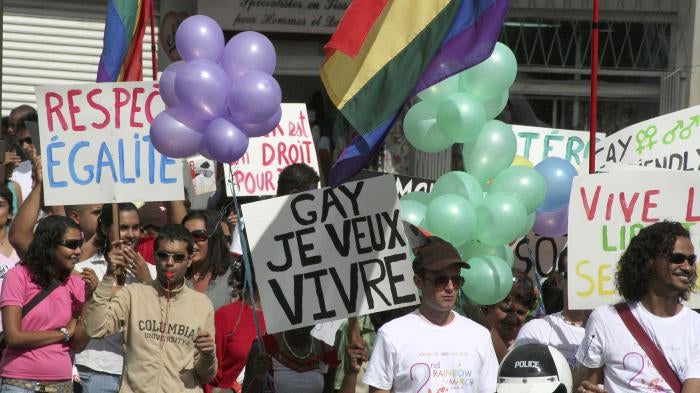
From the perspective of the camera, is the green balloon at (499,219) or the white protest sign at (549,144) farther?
the white protest sign at (549,144)

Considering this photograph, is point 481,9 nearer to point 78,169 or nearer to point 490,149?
point 490,149

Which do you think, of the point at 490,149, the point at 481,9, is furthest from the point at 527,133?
the point at 481,9

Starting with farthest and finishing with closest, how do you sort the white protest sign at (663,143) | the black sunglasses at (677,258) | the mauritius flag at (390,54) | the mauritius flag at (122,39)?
the mauritius flag at (122,39) → the white protest sign at (663,143) → the mauritius flag at (390,54) → the black sunglasses at (677,258)

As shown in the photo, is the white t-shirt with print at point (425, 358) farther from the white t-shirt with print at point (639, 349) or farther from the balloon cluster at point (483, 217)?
the balloon cluster at point (483, 217)

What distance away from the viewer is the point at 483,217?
27.9ft

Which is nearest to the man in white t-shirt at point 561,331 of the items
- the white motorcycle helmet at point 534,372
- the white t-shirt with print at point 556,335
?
the white t-shirt with print at point 556,335

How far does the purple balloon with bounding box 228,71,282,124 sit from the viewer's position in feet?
26.1

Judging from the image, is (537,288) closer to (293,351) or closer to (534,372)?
(293,351)

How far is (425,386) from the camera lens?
6703 mm

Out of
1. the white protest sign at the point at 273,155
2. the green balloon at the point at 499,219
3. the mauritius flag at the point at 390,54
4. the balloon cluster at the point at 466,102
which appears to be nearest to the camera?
the mauritius flag at the point at 390,54

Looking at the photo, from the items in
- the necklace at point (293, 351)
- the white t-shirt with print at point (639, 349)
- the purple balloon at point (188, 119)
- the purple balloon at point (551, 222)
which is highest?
the purple balloon at point (188, 119)

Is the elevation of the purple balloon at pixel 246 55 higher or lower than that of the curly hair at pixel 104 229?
higher

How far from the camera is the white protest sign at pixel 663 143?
32.1ft

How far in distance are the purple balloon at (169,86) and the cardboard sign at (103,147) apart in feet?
2.27
